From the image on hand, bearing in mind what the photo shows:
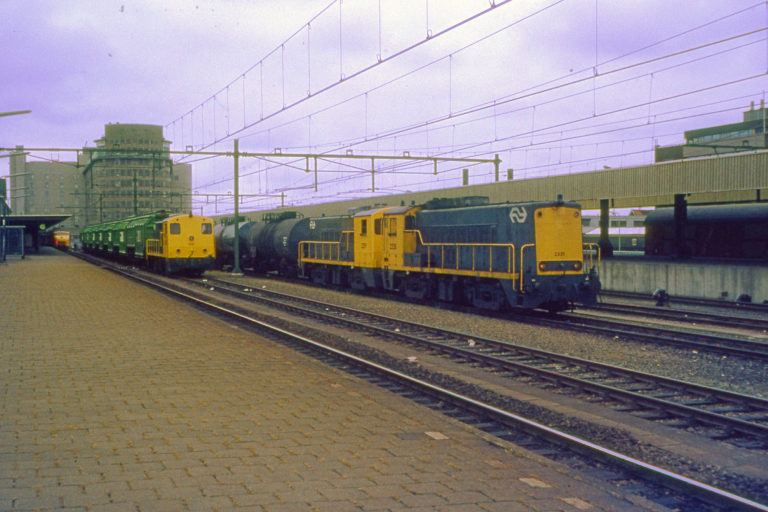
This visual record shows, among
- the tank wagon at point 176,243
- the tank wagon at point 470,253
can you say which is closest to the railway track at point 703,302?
the tank wagon at point 470,253

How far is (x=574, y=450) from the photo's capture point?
19.6 feet

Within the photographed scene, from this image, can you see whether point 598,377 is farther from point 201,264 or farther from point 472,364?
point 201,264

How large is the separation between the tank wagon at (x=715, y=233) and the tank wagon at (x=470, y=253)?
1137cm

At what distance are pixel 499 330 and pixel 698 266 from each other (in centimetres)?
1162

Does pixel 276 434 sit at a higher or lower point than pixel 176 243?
lower

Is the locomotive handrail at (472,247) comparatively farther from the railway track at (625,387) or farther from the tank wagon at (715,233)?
the tank wagon at (715,233)

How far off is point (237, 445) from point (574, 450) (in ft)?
10.3

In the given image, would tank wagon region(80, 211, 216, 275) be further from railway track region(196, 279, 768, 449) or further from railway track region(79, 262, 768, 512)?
railway track region(79, 262, 768, 512)

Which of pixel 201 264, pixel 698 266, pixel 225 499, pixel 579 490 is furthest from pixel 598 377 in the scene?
pixel 201 264

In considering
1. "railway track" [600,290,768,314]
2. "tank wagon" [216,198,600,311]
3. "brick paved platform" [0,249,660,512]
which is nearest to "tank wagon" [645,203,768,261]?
"railway track" [600,290,768,314]

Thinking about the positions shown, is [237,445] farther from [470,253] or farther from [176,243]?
[176,243]

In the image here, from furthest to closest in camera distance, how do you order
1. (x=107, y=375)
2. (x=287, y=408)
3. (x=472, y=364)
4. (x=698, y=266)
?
(x=698, y=266) < (x=472, y=364) < (x=107, y=375) < (x=287, y=408)

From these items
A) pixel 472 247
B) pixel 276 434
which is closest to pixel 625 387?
pixel 276 434

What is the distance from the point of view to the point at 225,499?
15.3 ft
